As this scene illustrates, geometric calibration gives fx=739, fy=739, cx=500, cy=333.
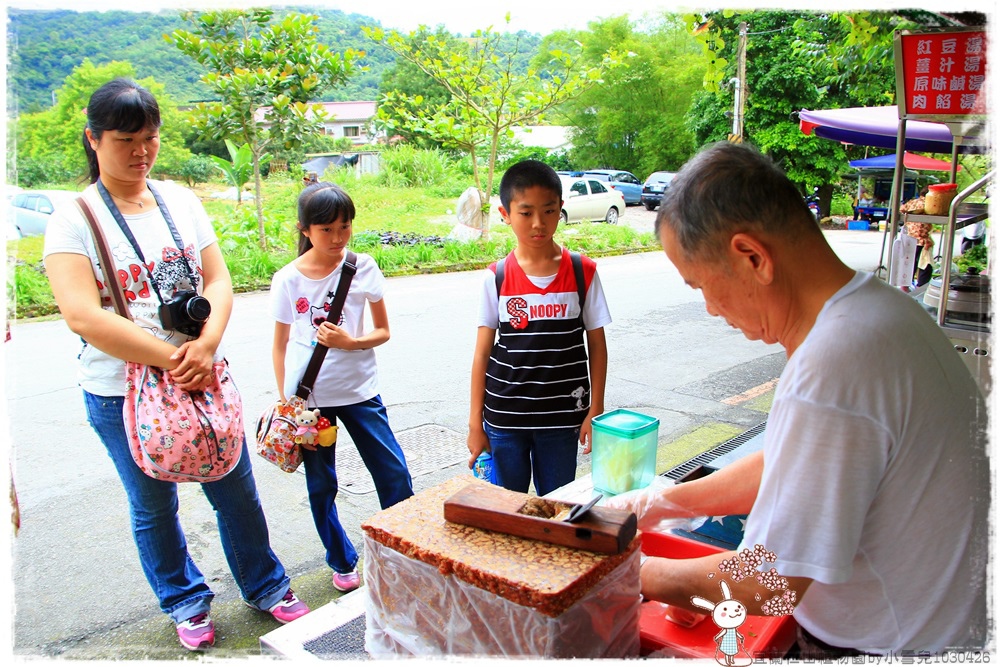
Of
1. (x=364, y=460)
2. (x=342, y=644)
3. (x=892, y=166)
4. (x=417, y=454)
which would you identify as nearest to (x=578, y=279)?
(x=364, y=460)

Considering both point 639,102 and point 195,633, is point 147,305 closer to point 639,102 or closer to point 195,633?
point 195,633

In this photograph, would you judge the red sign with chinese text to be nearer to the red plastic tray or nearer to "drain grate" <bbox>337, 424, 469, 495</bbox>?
the red plastic tray

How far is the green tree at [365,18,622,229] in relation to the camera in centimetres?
1157

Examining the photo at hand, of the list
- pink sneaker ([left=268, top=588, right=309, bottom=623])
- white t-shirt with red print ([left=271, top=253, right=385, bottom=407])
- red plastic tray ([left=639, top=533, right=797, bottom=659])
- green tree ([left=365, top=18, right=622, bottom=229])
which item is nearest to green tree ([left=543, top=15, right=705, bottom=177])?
green tree ([left=365, top=18, right=622, bottom=229])

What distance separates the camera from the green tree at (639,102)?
1139 inches

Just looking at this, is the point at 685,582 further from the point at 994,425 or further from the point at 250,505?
the point at 250,505

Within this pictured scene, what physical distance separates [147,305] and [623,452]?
1.38 meters

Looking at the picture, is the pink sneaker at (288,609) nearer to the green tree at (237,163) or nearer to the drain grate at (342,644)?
the drain grate at (342,644)

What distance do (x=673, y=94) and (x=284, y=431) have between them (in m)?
30.1

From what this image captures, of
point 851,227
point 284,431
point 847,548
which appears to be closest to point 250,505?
point 284,431

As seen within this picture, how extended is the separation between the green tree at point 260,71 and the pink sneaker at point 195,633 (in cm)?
821

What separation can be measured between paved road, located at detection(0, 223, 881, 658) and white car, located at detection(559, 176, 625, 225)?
8.01m

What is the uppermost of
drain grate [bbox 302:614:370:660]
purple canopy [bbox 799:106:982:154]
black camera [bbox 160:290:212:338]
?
purple canopy [bbox 799:106:982:154]

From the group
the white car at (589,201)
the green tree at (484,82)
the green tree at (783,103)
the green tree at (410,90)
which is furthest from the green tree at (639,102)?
the green tree at (484,82)
